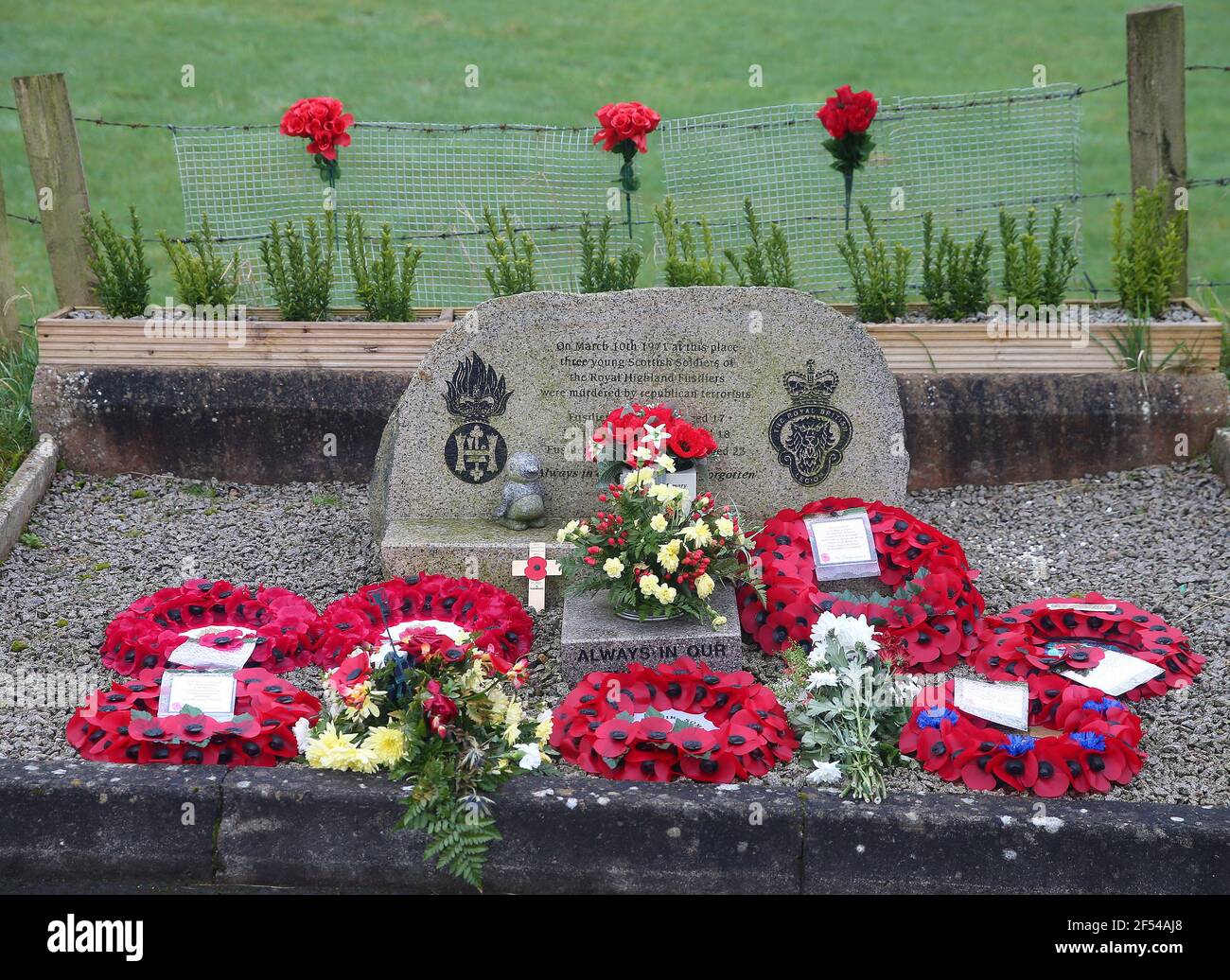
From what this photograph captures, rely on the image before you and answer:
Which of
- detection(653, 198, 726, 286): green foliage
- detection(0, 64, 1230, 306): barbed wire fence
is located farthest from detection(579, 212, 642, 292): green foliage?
detection(0, 64, 1230, 306): barbed wire fence

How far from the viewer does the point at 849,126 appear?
7.18 m

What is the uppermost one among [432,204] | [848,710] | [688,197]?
[432,204]

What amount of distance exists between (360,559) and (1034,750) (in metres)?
3.04

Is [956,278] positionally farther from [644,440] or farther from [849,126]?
[644,440]

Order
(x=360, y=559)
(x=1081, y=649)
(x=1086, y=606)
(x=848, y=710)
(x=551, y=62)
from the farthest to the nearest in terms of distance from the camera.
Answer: (x=551, y=62), (x=360, y=559), (x=1086, y=606), (x=1081, y=649), (x=848, y=710)

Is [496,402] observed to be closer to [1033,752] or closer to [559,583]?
[559,583]

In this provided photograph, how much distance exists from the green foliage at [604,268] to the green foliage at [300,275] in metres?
1.27

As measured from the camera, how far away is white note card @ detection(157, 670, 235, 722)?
470 centimetres

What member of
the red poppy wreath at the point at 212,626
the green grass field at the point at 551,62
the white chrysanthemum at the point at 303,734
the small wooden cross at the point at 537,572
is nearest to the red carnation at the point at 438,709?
the white chrysanthemum at the point at 303,734

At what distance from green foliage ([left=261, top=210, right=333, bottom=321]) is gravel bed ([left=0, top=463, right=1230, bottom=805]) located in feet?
2.99

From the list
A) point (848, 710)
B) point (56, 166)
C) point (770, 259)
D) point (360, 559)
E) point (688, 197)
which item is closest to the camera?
point (848, 710)

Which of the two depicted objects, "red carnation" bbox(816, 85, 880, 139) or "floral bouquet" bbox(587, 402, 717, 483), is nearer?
"floral bouquet" bbox(587, 402, 717, 483)

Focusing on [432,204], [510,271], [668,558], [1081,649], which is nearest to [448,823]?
[668,558]

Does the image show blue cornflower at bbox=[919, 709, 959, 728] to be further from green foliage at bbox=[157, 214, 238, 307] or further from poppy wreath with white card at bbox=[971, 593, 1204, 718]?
green foliage at bbox=[157, 214, 238, 307]
